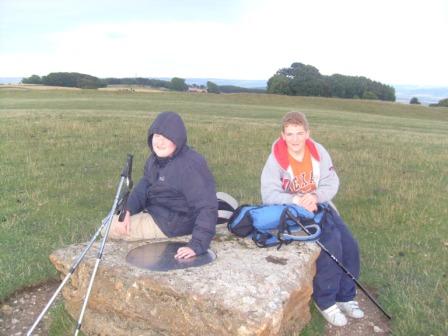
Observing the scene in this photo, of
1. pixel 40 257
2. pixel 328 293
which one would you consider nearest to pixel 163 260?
pixel 328 293

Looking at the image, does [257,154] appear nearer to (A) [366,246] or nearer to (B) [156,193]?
(A) [366,246]

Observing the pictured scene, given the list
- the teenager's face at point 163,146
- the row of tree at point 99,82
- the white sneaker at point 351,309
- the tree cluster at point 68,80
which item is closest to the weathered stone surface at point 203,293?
the white sneaker at point 351,309

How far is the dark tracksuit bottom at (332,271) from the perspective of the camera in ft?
18.3

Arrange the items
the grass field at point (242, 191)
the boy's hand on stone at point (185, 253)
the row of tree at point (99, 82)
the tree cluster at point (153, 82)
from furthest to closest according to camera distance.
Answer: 1. the tree cluster at point (153, 82)
2. the row of tree at point (99, 82)
3. the grass field at point (242, 191)
4. the boy's hand on stone at point (185, 253)

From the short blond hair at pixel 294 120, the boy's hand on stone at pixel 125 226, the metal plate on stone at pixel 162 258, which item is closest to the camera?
the metal plate on stone at pixel 162 258

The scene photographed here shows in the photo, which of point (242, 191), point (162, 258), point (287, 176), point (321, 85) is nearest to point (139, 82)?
point (321, 85)

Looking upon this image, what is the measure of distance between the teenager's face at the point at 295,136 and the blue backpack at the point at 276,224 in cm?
83

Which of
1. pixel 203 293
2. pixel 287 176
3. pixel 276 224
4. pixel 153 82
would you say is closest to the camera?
pixel 203 293

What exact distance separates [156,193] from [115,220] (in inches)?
20.8

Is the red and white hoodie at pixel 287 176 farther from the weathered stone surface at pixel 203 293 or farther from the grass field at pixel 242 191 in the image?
the grass field at pixel 242 191

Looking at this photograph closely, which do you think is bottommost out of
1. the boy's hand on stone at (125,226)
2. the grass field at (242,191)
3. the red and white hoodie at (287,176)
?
the grass field at (242,191)

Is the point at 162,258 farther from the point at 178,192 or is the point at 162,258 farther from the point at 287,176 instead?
the point at 287,176

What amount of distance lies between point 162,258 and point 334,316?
1.90m

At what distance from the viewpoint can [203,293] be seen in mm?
4414
